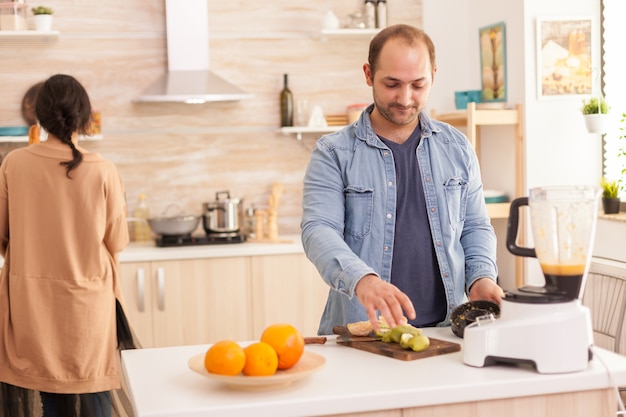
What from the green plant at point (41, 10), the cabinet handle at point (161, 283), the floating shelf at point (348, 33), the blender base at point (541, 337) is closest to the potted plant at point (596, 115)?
the floating shelf at point (348, 33)

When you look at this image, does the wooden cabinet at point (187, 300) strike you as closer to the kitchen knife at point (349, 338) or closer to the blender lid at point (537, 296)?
the kitchen knife at point (349, 338)

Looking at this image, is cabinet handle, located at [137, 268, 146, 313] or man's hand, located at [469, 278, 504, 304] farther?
cabinet handle, located at [137, 268, 146, 313]

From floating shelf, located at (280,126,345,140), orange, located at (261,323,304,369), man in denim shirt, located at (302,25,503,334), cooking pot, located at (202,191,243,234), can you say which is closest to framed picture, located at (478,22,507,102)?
floating shelf, located at (280,126,345,140)

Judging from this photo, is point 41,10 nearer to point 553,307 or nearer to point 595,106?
point 595,106

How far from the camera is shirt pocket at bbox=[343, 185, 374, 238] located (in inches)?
92.8

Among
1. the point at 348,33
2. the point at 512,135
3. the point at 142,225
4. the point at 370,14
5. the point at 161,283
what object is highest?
the point at 370,14

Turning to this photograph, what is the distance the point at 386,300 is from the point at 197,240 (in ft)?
9.27

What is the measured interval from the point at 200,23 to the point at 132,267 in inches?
53.5

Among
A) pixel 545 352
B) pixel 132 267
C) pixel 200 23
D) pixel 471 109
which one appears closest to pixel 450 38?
pixel 471 109

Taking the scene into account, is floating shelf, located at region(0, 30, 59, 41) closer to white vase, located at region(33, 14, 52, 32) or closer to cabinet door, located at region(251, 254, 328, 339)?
white vase, located at region(33, 14, 52, 32)

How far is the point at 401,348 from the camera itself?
6.53 feet

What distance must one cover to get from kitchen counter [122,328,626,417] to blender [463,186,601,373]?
0.13 ft

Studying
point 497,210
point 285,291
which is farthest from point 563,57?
point 285,291

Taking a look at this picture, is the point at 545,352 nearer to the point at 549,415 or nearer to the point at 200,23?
the point at 549,415
